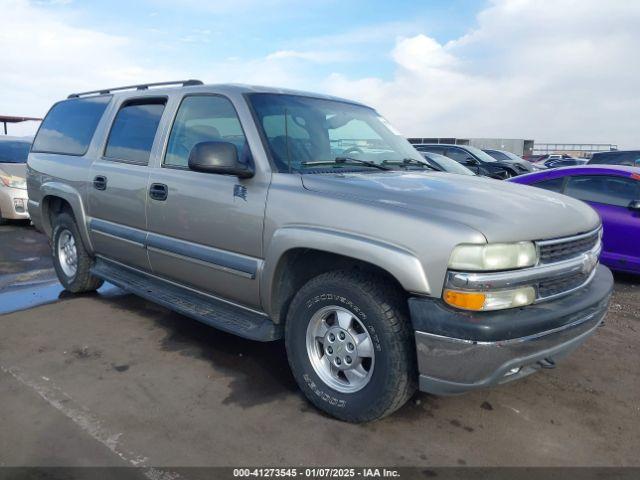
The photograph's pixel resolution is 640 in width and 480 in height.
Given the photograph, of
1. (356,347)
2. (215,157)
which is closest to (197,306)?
(215,157)

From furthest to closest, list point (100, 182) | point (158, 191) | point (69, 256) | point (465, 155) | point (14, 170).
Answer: point (465, 155) → point (14, 170) → point (69, 256) → point (100, 182) → point (158, 191)

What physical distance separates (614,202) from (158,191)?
5.19 meters

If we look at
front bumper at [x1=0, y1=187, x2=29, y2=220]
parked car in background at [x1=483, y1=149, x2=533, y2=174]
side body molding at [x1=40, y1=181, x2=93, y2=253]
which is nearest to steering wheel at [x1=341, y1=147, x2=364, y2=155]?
side body molding at [x1=40, y1=181, x2=93, y2=253]

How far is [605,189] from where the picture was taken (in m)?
6.28

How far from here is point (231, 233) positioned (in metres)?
3.35

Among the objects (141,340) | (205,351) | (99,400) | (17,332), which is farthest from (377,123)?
(17,332)

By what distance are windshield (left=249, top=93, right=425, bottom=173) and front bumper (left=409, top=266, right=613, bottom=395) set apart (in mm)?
1281

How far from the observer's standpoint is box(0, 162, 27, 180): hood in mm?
9086

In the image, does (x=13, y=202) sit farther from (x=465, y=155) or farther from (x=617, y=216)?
(x=465, y=155)

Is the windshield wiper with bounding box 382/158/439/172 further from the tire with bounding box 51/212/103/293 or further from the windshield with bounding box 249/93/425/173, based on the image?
the tire with bounding box 51/212/103/293

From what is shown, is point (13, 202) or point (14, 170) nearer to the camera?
point (13, 202)

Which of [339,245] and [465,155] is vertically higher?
[465,155]

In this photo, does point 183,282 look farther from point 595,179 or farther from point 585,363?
point 595,179

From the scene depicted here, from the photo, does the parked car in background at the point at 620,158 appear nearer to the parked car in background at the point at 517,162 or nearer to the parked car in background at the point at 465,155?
the parked car in background at the point at 465,155
